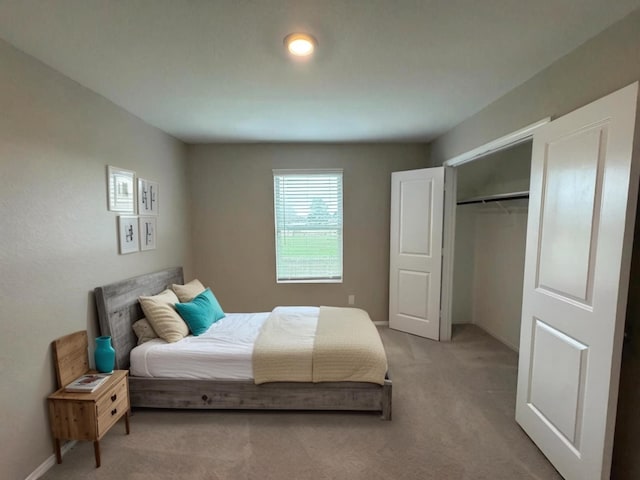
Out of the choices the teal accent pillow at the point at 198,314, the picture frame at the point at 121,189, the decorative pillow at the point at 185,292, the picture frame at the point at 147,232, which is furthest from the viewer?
the decorative pillow at the point at 185,292

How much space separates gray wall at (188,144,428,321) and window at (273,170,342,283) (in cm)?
10

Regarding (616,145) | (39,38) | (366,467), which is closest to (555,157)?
(616,145)

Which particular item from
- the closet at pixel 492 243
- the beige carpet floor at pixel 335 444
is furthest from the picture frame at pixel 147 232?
the closet at pixel 492 243

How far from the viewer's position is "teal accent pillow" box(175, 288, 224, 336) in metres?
2.58

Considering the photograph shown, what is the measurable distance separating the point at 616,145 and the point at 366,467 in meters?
Result: 2.14

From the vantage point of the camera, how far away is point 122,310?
237 cm

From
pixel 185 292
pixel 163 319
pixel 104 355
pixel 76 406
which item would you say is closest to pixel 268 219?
pixel 185 292

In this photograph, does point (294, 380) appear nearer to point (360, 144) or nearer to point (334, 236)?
point (334, 236)

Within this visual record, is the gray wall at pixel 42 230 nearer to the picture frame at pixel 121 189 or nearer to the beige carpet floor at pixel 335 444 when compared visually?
the picture frame at pixel 121 189

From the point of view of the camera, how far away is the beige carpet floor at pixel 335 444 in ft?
5.65

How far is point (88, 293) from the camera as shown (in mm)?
2111

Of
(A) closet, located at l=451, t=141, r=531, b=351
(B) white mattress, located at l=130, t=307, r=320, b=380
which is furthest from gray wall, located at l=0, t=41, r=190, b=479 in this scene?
(A) closet, located at l=451, t=141, r=531, b=351

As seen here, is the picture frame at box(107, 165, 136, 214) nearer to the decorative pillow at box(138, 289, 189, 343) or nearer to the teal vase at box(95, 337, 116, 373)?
the decorative pillow at box(138, 289, 189, 343)

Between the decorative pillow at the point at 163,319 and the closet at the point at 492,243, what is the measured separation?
322 centimetres
